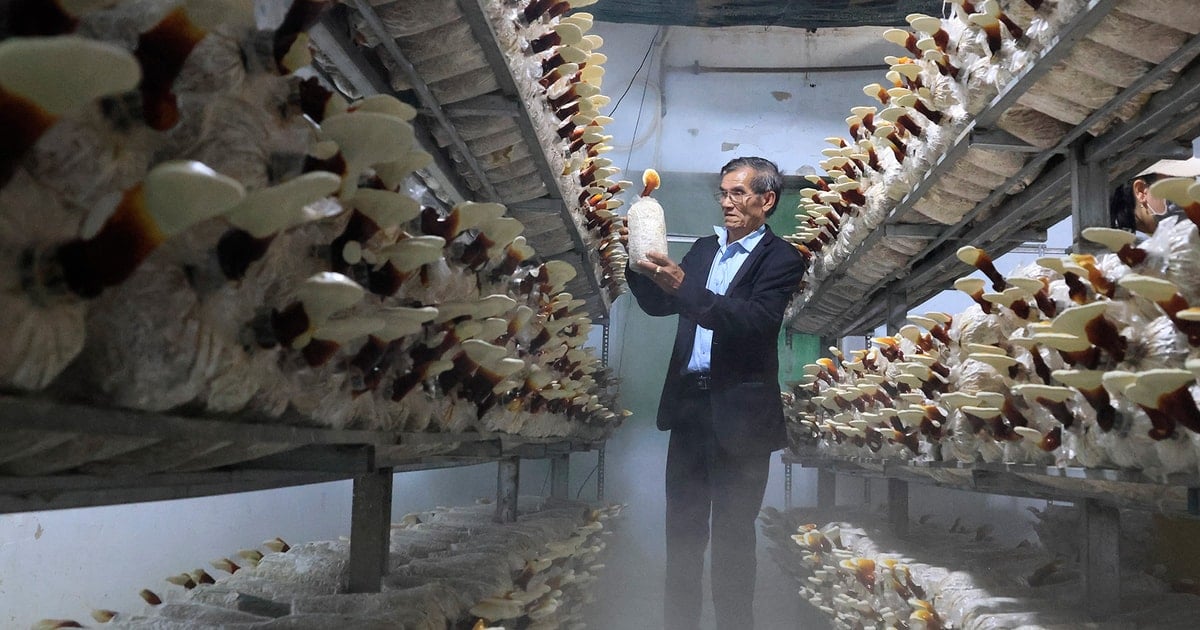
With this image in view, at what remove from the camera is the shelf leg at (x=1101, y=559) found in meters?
1.91

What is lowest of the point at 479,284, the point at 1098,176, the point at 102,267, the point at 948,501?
the point at 948,501

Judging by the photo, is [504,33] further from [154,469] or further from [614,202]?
[614,202]

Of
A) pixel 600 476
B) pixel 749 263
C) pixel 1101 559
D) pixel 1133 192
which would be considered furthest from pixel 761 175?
pixel 600 476

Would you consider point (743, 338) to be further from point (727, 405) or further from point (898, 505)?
point (898, 505)

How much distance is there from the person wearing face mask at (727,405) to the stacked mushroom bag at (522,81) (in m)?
0.48

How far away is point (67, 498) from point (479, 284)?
86 cm

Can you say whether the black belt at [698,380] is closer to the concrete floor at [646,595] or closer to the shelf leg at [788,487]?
the concrete floor at [646,595]

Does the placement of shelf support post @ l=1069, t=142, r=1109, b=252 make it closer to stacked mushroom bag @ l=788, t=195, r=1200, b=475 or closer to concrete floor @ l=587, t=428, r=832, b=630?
stacked mushroom bag @ l=788, t=195, r=1200, b=475

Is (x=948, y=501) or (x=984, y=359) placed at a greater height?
(x=984, y=359)

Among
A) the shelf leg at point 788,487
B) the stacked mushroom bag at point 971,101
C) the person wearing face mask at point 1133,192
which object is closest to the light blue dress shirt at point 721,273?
the stacked mushroom bag at point 971,101

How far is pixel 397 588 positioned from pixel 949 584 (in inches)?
54.8

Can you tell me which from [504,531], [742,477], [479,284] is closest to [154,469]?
[479,284]

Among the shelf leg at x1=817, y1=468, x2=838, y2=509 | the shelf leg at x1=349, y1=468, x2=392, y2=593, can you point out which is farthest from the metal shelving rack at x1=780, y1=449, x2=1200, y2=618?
the shelf leg at x1=817, y1=468, x2=838, y2=509

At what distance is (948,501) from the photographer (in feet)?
18.2
